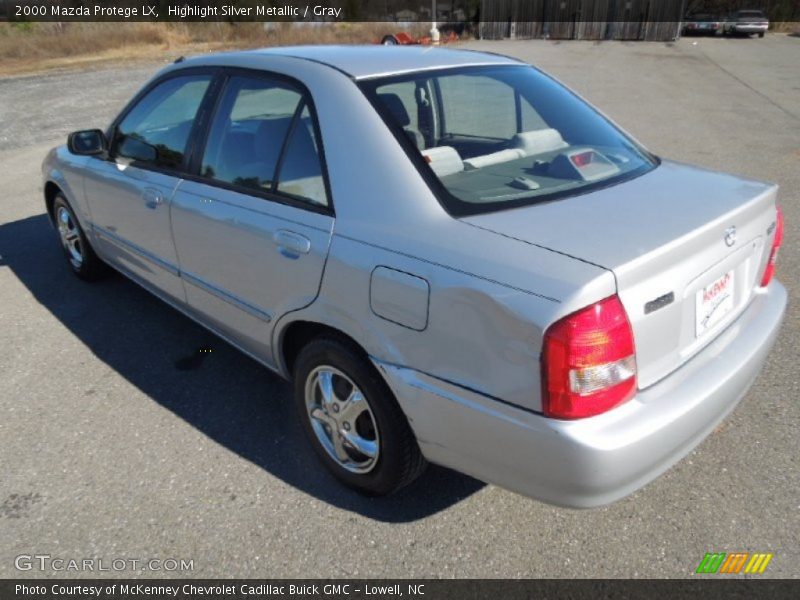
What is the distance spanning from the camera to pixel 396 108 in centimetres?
243

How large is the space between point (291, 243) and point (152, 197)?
130cm

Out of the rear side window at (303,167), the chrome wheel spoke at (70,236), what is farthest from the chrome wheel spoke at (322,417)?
the chrome wheel spoke at (70,236)

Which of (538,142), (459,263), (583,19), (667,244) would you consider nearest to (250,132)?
(538,142)

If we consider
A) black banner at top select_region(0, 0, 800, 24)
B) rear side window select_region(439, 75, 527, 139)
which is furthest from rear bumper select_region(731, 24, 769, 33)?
rear side window select_region(439, 75, 527, 139)

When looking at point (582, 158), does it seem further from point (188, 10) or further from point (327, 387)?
point (188, 10)

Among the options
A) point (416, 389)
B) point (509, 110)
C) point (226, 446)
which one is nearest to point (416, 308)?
point (416, 389)

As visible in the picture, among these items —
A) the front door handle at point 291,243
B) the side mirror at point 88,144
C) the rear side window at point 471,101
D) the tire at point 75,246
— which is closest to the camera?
the front door handle at point 291,243

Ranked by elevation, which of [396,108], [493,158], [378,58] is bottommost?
[493,158]

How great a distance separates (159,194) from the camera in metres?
3.21

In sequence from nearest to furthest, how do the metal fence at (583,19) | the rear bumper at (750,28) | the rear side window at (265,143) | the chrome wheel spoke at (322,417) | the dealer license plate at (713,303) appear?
the dealer license plate at (713,303) → the rear side window at (265,143) → the chrome wheel spoke at (322,417) → the metal fence at (583,19) → the rear bumper at (750,28)

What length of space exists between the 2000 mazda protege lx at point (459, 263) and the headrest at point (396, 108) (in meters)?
0.02

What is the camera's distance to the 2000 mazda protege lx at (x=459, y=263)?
1.78 m

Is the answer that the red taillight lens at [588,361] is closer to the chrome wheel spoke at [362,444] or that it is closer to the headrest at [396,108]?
the chrome wheel spoke at [362,444]
